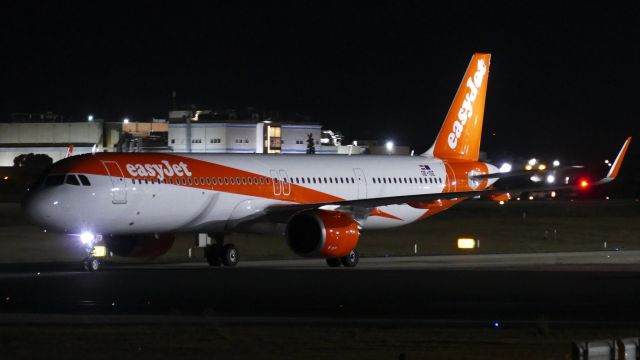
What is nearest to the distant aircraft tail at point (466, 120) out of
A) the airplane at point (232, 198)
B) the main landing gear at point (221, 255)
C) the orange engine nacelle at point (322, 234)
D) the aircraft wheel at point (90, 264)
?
the airplane at point (232, 198)

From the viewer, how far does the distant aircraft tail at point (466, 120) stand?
50906 millimetres

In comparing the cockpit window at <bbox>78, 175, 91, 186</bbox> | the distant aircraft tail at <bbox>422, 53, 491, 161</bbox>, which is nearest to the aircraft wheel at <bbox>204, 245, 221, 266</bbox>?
the cockpit window at <bbox>78, 175, 91, 186</bbox>

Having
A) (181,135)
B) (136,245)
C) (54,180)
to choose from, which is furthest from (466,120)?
(181,135)

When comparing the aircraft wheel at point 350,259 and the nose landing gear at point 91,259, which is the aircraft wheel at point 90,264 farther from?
the aircraft wheel at point 350,259

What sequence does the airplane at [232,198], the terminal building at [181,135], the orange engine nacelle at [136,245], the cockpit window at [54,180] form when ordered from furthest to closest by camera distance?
the terminal building at [181,135], the orange engine nacelle at [136,245], the airplane at [232,198], the cockpit window at [54,180]

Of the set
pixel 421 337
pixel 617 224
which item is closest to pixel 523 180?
pixel 617 224

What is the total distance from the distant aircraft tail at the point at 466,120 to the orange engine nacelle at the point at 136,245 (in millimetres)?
14407

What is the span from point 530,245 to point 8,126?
389 ft

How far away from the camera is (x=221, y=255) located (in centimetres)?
4109

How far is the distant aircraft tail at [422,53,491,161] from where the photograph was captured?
167 feet

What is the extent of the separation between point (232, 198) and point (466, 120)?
1492 cm

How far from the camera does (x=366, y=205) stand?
1625 inches

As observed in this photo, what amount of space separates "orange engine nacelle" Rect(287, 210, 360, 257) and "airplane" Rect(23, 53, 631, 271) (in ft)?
0.11

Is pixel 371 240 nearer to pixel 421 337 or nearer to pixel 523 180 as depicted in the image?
pixel 421 337
